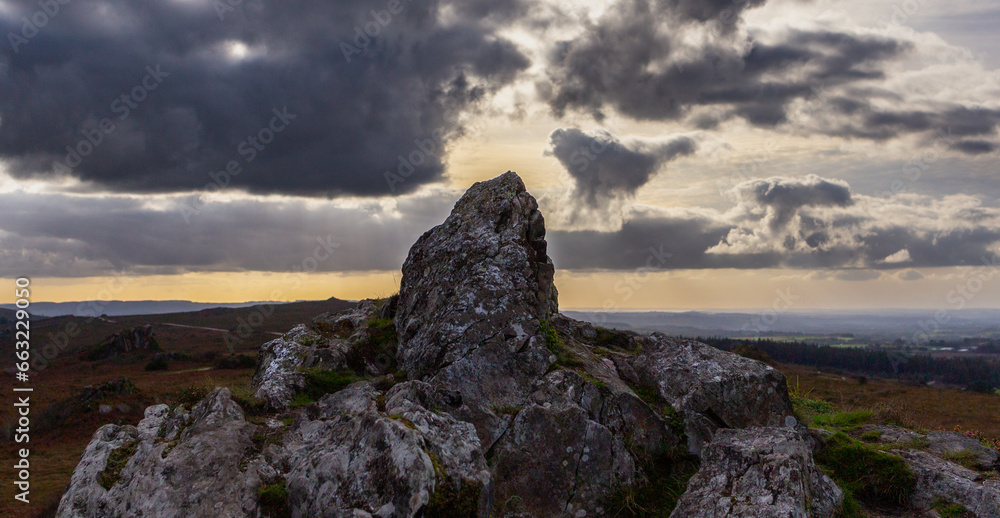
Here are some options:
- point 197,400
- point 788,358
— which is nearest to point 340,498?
point 197,400

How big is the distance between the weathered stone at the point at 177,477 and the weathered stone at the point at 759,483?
7.91 m

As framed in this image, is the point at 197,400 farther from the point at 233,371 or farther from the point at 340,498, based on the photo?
the point at 233,371

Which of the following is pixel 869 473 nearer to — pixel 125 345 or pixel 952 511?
pixel 952 511

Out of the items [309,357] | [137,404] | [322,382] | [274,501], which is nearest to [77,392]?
[137,404]

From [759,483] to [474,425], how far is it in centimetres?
540

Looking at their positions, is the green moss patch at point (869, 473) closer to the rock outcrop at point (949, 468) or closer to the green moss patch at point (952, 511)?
the rock outcrop at point (949, 468)

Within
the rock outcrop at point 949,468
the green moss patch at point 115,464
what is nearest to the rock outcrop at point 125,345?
the green moss patch at point 115,464

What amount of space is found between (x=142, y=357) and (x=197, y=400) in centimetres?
9783

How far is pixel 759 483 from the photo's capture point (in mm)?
9414

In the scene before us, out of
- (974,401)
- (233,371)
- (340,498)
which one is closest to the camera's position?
(340,498)

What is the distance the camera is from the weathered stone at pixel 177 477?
930cm

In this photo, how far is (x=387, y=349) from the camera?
1691cm

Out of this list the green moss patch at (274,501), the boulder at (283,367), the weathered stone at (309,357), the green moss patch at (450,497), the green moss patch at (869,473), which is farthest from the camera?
the weathered stone at (309,357)

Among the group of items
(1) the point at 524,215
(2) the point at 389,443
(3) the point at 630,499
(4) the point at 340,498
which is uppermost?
(1) the point at 524,215
